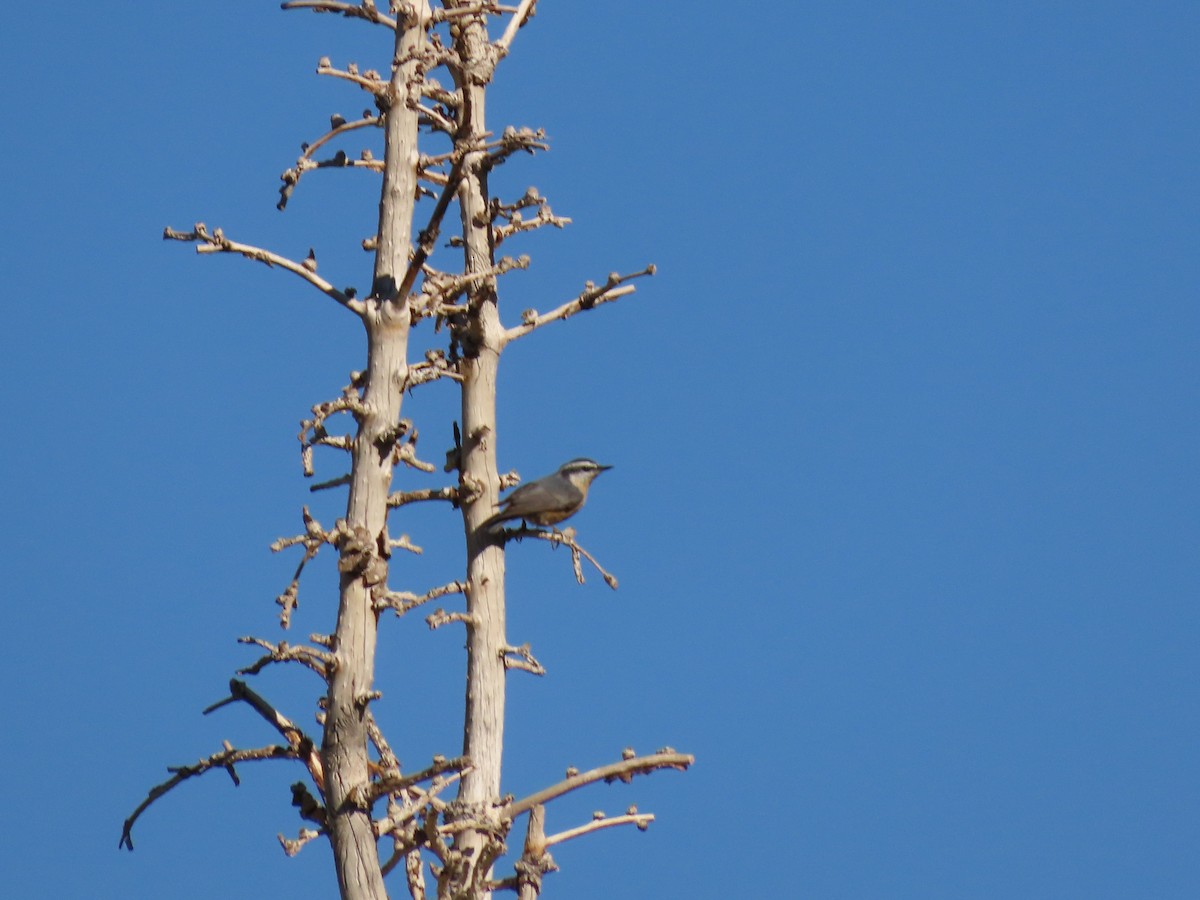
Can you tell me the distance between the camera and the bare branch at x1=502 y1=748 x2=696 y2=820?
9250 mm

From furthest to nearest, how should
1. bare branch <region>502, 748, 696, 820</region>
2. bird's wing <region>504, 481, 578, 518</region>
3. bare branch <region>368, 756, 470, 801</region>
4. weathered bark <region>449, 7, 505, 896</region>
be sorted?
bird's wing <region>504, 481, 578, 518</region>
weathered bark <region>449, 7, 505, 896</region>
bare branch <region>502, 748, 696, 820</region>
bare branch <region>368, 756, 470, 801</region>

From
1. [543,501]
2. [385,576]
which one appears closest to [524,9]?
[543,501]

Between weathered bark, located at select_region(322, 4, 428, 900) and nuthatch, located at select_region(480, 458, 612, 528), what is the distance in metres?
2.11

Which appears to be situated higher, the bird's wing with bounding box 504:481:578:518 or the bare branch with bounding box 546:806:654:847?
the bird's wing with bounding box 504:481:578:518

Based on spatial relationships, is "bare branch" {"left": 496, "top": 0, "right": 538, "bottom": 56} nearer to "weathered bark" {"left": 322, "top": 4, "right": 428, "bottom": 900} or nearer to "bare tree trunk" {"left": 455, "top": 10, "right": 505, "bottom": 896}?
"bare tree trunk" {"left": 455, "top": 10, "right": 505, "bottom": 896}

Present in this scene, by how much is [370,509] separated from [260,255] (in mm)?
1548

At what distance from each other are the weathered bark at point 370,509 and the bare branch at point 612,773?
1.25m

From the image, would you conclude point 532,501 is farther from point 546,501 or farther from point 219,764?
point 219,764

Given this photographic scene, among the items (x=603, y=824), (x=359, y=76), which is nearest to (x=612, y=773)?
(x=603, y=824)

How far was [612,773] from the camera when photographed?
936 cm

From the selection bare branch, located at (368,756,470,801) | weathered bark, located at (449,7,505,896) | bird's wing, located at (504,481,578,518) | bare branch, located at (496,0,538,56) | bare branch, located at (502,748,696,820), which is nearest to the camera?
bare branch, located at (368,756,470,801)

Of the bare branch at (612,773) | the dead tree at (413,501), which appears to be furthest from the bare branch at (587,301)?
the bare branch at (612,773)

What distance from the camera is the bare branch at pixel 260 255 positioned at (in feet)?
28.6

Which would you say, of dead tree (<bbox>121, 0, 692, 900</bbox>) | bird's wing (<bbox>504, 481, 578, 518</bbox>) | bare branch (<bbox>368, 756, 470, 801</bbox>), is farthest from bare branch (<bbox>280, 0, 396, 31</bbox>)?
bare branch (<bbox>368, 756, 470, 801</bbox>)
